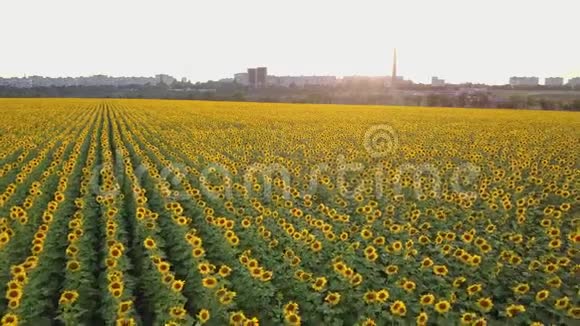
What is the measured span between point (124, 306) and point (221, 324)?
883 millimetres

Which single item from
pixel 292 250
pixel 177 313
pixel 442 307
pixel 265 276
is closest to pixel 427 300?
pixel 442 307

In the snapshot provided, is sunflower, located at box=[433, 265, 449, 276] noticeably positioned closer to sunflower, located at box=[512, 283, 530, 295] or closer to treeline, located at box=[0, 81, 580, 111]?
sunflower, located at box=[512, 283, 530, 295]

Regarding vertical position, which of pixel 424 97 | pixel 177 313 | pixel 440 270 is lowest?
pixel 177 313

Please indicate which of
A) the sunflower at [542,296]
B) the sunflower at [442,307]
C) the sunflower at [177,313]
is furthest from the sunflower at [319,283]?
the sunflower at [542,296]

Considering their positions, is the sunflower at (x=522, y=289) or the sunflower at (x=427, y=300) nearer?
the sunflower at (x=427, y=300)

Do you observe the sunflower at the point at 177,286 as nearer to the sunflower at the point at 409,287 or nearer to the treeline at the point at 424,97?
the sunflower at the point at 409,287

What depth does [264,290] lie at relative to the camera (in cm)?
479

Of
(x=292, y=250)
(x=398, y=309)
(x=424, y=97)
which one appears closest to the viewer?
(x=398, y=309)

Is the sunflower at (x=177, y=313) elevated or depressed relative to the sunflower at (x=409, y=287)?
depressed

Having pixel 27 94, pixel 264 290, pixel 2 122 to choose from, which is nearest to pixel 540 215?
pixel 264 290

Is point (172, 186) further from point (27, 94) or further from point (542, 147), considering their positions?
point (27, 94)

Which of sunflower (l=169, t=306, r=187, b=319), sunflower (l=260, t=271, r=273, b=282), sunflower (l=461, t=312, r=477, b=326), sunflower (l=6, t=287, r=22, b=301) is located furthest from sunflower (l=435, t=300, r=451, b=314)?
sunflower (l=6, t=287, r=22, b=301)

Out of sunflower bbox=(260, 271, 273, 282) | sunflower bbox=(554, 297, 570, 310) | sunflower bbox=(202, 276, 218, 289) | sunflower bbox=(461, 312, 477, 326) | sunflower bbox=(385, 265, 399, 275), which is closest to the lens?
sunflower bbox=(461, 312, 477, 326)

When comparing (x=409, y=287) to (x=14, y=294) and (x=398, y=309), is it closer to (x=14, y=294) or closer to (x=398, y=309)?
(x=398, y=309)
